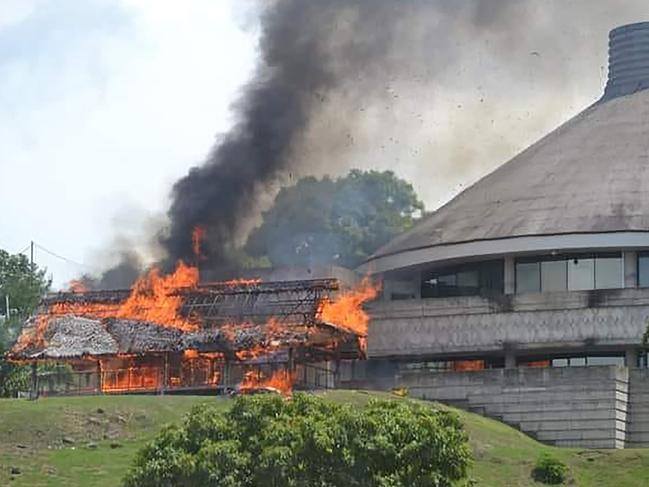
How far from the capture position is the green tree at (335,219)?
10812 cm

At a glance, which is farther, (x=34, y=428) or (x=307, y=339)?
(x=307, y=339)

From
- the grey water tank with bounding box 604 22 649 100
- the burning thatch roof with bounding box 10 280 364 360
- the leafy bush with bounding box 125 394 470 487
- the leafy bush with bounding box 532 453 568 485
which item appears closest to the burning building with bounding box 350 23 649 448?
the burning thatch roof with bounding box 10 280 364 360

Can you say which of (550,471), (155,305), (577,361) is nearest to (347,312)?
(155,305)

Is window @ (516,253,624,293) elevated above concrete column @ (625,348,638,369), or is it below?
above

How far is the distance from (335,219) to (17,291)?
23.7 metres

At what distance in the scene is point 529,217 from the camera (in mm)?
85688

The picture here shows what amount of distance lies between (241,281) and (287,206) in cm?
2940

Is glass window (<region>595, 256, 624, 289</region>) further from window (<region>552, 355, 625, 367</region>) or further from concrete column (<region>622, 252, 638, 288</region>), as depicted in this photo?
window (<region>552, 355, 625, 367</region>)

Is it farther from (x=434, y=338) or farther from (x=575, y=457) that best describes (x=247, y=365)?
(x=575, y=457)

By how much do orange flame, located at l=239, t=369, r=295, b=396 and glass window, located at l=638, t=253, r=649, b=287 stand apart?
624 inches

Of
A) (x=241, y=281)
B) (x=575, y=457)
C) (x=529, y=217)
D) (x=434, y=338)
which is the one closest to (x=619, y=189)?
(x=529, y=217)

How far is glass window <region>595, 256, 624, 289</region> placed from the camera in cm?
8450

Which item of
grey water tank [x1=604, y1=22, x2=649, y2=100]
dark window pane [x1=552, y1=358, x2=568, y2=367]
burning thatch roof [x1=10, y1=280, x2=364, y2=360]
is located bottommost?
dark window pane [x1=552, y1=358, x2=568, y2=367]

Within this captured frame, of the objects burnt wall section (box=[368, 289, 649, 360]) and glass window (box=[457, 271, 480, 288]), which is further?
glass window (box=[457, 271, 480, 288])
